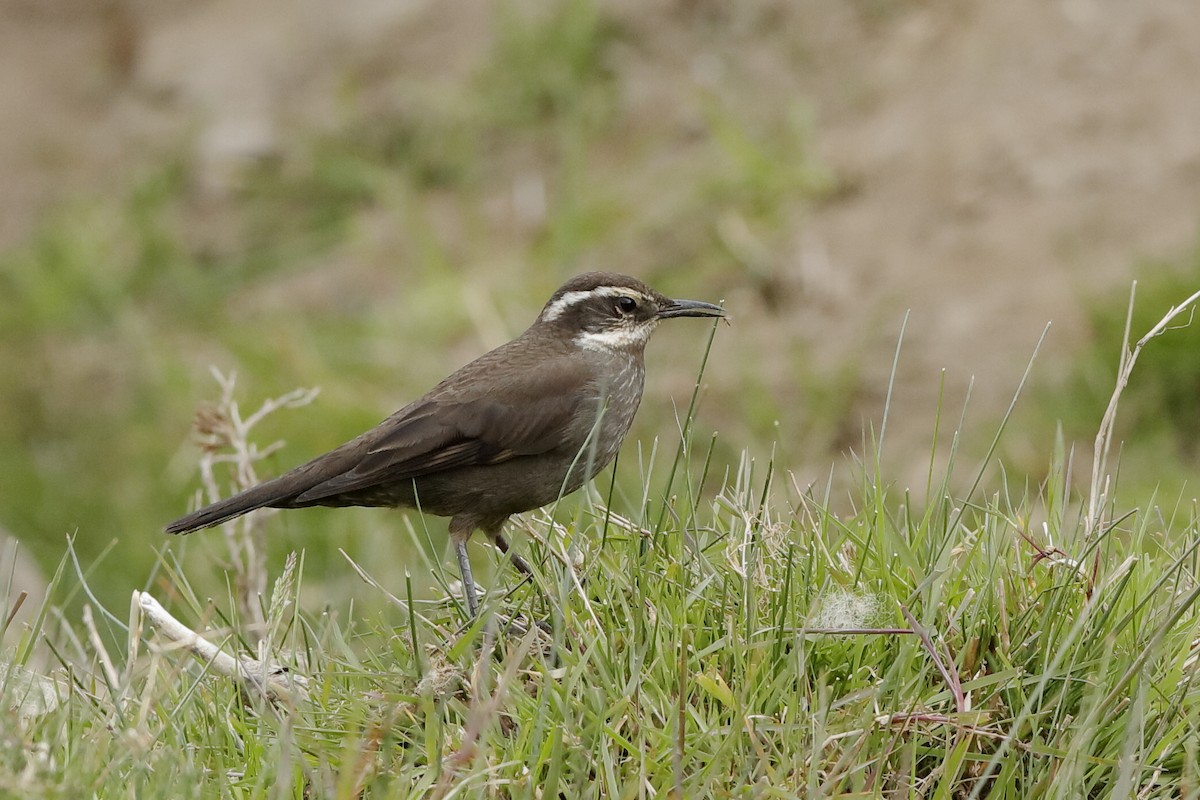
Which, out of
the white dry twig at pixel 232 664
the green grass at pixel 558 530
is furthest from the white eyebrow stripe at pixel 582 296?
the white dry twig at pixel 232 664

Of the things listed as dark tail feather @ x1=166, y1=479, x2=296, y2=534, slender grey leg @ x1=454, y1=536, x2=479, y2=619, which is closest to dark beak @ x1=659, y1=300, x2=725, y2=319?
slender grey leg @ x1=454, y1=536, x2=479, y2=619

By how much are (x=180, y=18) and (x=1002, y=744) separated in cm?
1113

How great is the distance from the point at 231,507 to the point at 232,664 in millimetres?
866

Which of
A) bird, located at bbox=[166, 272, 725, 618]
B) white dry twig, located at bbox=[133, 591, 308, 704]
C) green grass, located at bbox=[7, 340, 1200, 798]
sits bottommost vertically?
green grass, located at bbox=[7, 340, 1200, 798]

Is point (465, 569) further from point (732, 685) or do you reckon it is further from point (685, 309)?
point (685, 309)

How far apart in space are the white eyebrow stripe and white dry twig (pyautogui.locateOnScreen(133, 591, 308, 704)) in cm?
214

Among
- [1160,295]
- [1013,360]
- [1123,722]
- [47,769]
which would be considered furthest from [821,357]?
[47,769]

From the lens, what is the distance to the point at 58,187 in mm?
12703

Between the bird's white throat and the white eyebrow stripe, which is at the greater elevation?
the white eyebrow stripe

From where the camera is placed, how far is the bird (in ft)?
16.7

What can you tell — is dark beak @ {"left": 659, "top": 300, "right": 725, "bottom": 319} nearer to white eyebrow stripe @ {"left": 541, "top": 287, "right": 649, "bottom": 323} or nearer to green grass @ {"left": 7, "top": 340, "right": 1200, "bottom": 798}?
white eyebrow stripe @ {"left": 541, "top": 287, "right": 649, "bottom": 323}

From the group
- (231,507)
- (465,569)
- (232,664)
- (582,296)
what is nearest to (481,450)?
(465,569)

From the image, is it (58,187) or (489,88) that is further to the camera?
(58,187)

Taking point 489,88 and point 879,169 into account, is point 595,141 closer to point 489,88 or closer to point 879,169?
point 489,88
